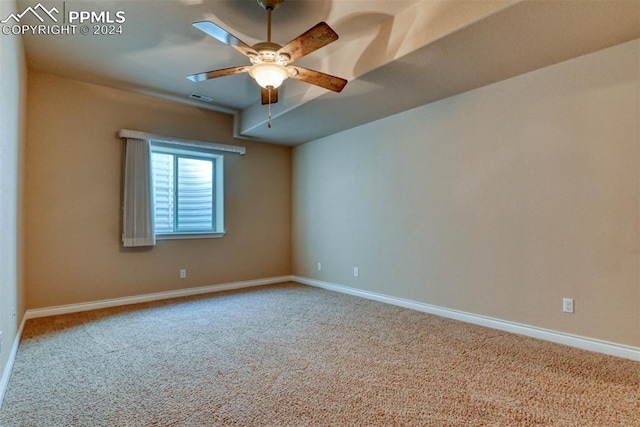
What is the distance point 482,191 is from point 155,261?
13.3 ft

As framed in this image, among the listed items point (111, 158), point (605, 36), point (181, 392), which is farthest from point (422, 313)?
point (111, 158)

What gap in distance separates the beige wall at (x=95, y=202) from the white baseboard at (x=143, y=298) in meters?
0.06

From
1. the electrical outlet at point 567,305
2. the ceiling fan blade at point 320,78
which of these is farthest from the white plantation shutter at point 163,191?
the electrical outlet at point 567,305

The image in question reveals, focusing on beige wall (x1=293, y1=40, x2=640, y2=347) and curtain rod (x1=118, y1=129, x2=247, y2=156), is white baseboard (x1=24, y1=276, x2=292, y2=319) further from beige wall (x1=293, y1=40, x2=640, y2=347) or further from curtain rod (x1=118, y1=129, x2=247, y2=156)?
curtain rod (x1=118, y1=129, x2=247, y2=156)

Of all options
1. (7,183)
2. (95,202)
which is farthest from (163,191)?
(7,183)

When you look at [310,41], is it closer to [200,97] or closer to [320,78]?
[320,78]

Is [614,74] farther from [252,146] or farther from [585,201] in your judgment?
[252,146]

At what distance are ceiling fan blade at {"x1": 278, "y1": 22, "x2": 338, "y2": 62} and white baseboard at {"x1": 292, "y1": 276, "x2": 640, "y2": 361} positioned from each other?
286cm

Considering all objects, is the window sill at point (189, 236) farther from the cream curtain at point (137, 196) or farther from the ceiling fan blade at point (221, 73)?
the ceiling fan blade at point (221, 73)

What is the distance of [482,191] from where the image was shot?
3287 millimetres

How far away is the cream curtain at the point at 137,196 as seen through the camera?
4.12 m

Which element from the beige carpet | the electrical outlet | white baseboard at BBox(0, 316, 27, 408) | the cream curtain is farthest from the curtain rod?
the electrical outlet

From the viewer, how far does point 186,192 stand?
490cm

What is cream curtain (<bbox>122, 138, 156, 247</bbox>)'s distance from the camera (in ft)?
13.5
